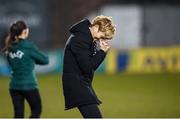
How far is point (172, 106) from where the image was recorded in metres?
17.9

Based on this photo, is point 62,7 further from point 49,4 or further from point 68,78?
point 68,78

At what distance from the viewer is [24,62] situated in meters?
12.1

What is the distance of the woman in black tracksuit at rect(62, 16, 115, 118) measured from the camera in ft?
32.1

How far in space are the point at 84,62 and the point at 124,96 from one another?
10873mm

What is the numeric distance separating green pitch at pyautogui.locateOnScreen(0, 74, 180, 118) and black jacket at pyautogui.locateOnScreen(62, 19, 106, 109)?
6.26m

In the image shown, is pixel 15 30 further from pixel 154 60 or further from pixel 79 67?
pixel 154 60

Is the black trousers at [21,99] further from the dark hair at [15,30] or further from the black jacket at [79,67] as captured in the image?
the black jacket at [79,67]

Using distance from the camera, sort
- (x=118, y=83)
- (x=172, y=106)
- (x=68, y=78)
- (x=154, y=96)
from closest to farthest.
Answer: (x=68, y=78)
(x=172, y=106)
(x=154, y=96)
(x=118, y=83)

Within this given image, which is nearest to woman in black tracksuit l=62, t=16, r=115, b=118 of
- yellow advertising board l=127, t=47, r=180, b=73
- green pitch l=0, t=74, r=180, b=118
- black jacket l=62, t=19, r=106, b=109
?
black jacket l=62, t=19, r=106, b=109

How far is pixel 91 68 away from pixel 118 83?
14.6 m

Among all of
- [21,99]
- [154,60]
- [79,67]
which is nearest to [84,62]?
[79,67]

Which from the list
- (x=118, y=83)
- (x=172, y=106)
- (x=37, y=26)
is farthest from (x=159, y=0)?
(x=172, y=106)

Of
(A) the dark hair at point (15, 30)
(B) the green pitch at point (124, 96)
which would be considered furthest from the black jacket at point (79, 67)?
(B) the green pitch at point (124, 96)

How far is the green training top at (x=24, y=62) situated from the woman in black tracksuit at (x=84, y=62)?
2.33 m
